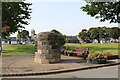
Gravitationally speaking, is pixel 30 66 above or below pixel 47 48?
below

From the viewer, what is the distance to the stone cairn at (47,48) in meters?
11.7

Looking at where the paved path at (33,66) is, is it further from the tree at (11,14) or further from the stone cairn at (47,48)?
the tree at (11,14)

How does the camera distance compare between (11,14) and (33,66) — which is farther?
(11,14)

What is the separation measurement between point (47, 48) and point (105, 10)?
9.67 meters

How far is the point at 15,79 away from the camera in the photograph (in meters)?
7.36

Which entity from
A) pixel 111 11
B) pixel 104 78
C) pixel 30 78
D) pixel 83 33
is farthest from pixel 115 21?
pixel 83 33

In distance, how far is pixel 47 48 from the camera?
38.5ft

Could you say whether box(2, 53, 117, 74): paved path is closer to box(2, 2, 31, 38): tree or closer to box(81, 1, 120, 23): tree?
box(81, 1, 120, 23): tree

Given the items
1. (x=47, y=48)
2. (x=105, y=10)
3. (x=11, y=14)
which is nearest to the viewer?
(x=47, y=48)

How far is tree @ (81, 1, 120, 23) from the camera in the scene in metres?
17.5

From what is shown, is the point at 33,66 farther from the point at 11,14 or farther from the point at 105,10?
the point at 11,14

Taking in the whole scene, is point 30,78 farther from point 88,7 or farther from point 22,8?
point 22,8

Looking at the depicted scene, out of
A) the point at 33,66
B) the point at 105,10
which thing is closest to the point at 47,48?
the point at 33,66

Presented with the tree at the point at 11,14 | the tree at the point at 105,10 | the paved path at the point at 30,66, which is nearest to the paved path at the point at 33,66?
the paved path at the point at 30,66
